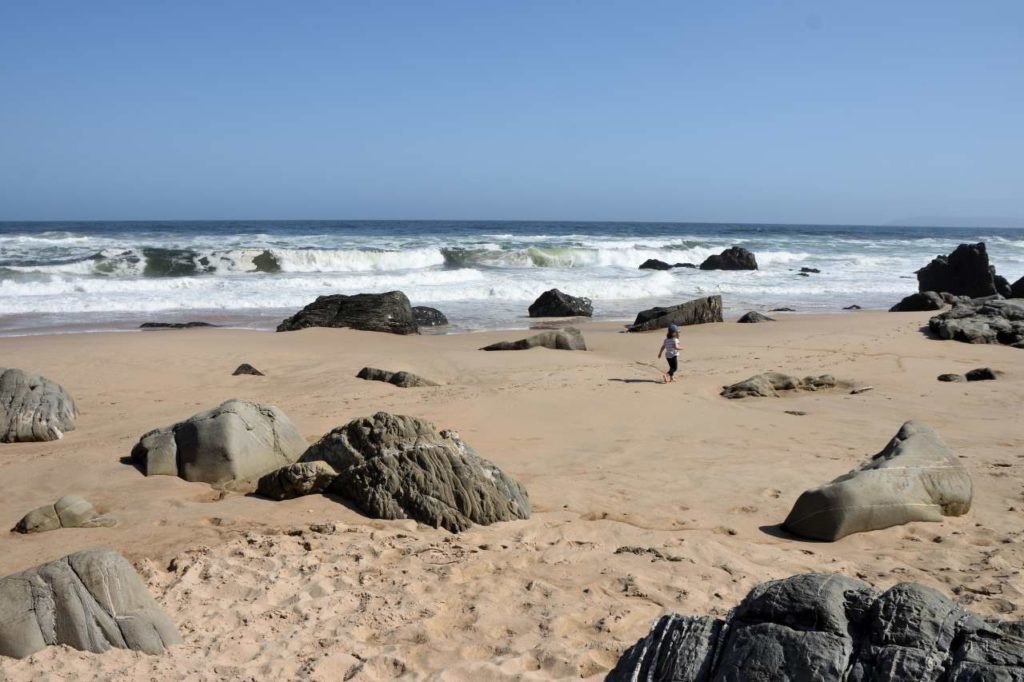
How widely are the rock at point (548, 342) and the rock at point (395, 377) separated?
3.04 m

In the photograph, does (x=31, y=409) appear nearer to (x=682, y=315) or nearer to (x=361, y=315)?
(x=361, y=315)

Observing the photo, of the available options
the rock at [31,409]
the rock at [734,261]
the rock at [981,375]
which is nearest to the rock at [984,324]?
the rock at [981,375]

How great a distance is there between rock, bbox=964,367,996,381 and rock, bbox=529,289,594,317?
398 inches

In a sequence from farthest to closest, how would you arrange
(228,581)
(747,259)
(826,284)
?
1. (747,259)
2. (826,284)
3. (228,581)

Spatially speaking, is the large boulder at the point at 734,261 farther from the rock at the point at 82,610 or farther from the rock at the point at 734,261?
the rock at the point at 82,610

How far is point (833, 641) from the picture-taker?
105 inches

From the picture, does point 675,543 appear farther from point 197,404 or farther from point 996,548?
point 197,404

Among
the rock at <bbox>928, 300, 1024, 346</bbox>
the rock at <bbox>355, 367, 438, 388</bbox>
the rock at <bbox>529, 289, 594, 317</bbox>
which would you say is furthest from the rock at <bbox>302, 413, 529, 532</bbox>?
the rock at <bbox>529, 289, 594, 317</bbox>

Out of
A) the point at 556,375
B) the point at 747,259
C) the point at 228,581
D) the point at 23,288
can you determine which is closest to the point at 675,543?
the point at 228,581

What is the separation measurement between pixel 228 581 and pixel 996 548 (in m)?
4.70

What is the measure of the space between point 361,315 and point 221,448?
10.7 meters

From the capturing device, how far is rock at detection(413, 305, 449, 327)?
19047 millimetres

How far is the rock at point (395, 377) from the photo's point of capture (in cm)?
1102

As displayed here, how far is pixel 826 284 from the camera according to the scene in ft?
103
